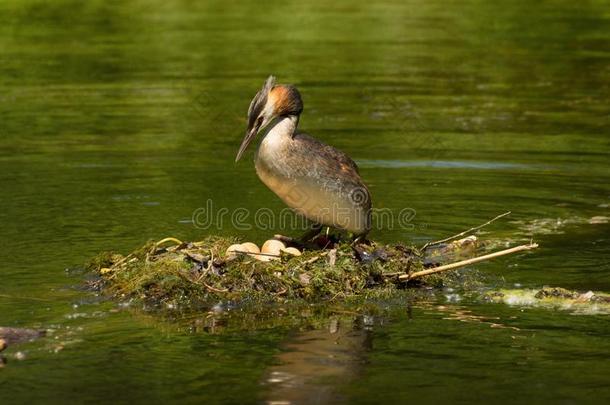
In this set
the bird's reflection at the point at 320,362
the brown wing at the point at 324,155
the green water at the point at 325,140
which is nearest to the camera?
the bird's reflection at the point at 320,362

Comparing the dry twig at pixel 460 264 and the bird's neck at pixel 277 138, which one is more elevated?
the bird's neck at pixel 277 138

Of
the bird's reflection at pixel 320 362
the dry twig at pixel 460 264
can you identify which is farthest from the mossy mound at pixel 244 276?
the bird's reflection at pixel 320 362

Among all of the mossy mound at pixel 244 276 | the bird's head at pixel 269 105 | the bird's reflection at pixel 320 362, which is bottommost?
the bird's reflection at pixel 320 362

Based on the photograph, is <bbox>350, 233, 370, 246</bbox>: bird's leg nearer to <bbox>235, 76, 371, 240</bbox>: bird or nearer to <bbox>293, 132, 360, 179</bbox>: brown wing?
<bbox>235, 76, 371, 240</bbox>: bird

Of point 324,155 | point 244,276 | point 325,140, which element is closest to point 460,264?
point 324,155

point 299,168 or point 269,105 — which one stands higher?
point 269,105

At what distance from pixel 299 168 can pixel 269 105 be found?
565 mm

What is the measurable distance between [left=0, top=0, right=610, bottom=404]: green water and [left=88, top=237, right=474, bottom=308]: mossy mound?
0.30 meters

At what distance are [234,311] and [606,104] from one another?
13.0 metres

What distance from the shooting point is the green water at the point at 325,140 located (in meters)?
8.48

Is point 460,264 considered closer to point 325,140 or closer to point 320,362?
point 320,362

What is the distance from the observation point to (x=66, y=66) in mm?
24891

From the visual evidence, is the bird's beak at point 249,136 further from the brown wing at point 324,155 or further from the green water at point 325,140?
the green water at point 325,140

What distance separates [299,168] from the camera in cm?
1041
